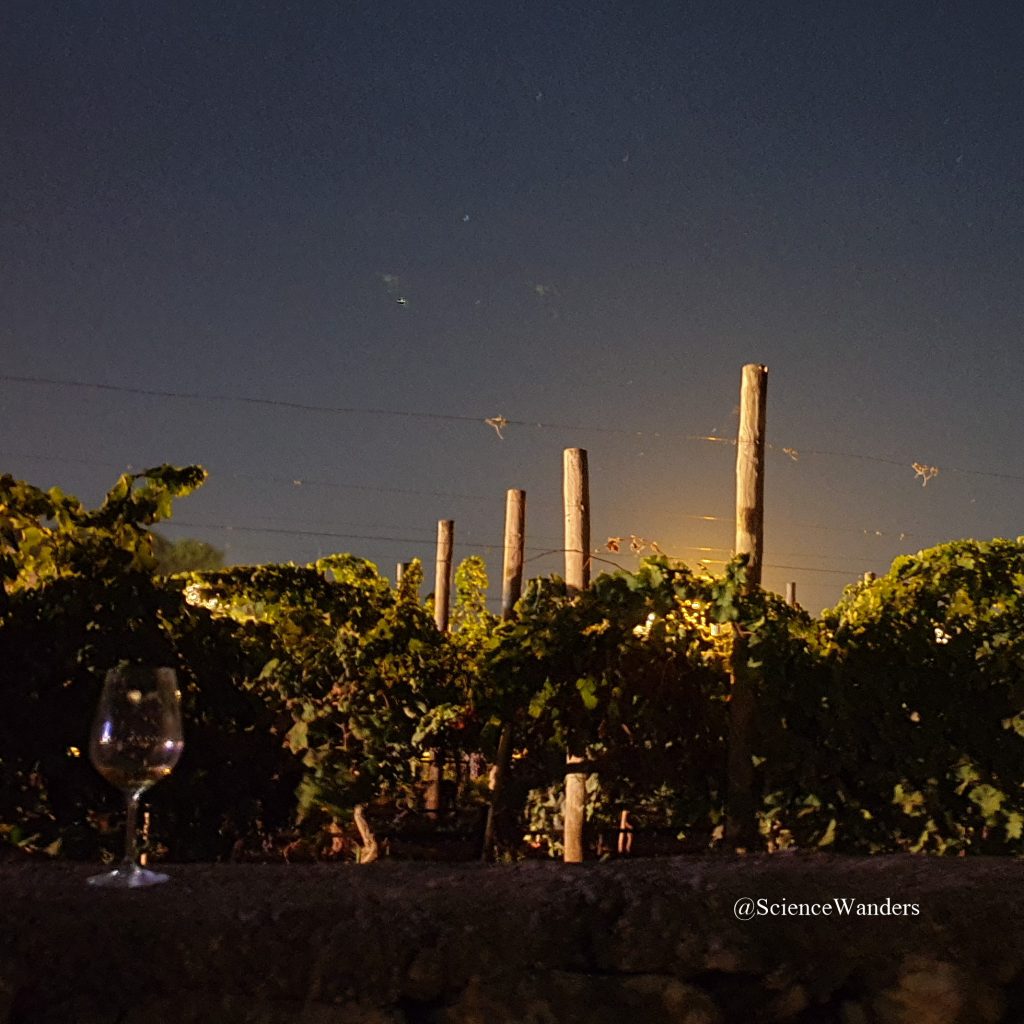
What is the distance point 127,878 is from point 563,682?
3674mm

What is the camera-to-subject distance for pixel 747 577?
625 cm

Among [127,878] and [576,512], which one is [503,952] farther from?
[576,512]

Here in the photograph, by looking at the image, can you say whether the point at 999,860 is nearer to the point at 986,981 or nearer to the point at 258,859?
the point at 986,981

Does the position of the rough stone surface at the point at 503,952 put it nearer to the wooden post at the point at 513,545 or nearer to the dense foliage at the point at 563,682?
the dense foliage at the point at 563,682

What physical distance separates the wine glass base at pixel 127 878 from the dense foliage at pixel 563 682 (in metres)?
2.32

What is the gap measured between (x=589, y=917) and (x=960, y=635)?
171 inches

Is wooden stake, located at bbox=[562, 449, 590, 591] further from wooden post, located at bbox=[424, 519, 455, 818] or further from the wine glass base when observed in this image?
the wine glass base

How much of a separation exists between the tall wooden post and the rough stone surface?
11.6ft

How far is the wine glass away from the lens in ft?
8.91

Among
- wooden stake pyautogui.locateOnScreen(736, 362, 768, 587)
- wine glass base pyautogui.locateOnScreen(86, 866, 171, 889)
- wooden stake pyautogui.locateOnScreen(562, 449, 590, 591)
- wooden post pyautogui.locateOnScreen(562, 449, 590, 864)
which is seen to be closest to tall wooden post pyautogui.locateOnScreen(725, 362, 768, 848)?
wooden stake pyautogui.locateOnScreen(736, 362, 768, 587)

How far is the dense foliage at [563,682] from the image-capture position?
197 inches

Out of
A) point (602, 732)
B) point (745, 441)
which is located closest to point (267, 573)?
point (602, 732)

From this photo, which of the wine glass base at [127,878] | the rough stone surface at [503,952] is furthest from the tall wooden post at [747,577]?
the wine glass base at [127,878]

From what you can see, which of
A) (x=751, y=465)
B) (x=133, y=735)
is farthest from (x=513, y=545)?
(x=133, y=735)
